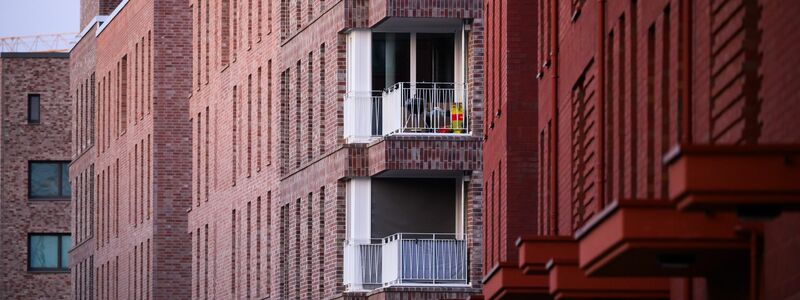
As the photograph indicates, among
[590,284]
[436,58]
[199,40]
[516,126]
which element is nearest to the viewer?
[590,284]

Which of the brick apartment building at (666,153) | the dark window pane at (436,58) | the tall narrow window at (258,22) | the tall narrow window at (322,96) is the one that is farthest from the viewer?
the tall narrow window at (258,22)

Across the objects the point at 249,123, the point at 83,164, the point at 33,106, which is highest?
the point at 33,106

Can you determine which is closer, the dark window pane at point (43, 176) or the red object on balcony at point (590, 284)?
the red object on balcony at point (590, 284)

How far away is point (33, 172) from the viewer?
Answer: 97.6 m

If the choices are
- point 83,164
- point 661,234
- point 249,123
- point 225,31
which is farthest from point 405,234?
point 83,164

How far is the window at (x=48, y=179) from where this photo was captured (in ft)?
320

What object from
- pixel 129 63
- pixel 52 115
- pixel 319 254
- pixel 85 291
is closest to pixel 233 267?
pixel 319 254

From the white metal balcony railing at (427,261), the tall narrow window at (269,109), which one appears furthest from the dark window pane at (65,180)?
the white metal balcony railing at (427,261)

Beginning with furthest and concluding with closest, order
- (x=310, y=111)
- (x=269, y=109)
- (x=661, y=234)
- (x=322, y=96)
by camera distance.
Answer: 1. (x=269, y=109)
2. (x=310, y=111)
3. (x=322, y=96)
4. (x=661, y=234)

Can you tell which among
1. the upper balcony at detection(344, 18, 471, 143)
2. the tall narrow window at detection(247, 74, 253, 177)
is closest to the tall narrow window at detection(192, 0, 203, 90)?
the tall narrow window at detection(247, 74, 253, 177)

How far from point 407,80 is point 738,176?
105 feet

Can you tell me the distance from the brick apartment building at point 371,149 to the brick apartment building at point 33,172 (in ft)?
144

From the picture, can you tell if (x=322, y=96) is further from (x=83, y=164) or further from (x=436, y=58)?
(x=83, y=164)

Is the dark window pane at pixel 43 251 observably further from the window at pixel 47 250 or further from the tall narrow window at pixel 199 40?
the tall narrow window at pixel 199 40
